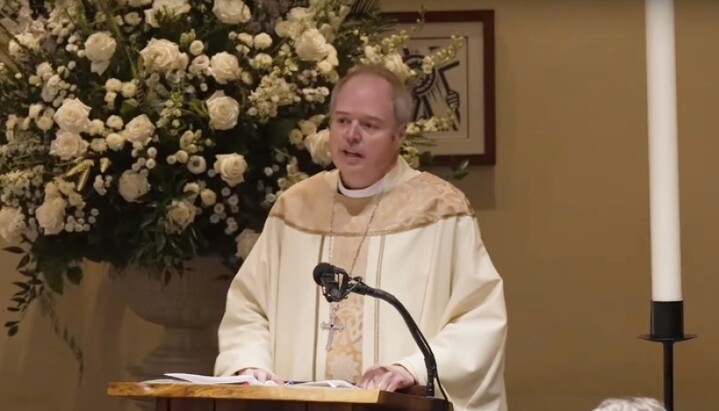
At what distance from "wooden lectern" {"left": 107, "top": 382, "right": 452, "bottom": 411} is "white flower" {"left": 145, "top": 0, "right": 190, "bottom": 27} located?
1321 mm

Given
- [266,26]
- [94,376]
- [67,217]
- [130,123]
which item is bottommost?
[94,376]

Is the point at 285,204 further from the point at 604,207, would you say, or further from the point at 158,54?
the point at 604,207

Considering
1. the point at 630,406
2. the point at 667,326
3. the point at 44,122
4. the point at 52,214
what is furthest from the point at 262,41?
the point at 630,406

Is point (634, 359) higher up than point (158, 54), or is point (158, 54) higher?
point (158, 54)

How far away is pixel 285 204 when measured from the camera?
3.48 meters

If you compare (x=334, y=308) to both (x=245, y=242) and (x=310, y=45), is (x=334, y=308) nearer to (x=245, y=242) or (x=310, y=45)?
(x=245, y=242)

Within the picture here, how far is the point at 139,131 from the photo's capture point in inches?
136

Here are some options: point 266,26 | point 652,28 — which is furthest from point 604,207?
point 652,28

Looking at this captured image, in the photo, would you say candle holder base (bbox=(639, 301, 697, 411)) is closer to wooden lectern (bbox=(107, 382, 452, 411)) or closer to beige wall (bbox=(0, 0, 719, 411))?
wooden lectern (bbox=(107, 382, 452, 411))

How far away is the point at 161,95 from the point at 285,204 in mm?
461

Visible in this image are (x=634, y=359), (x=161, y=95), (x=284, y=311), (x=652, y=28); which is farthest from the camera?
(x=634, y=359)

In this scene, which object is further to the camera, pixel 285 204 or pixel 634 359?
pixel 634 359

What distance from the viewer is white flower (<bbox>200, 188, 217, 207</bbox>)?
3545 millimetres

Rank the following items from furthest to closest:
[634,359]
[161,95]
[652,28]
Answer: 1. [634,359]
2. [161,95]
3. [652,28]
